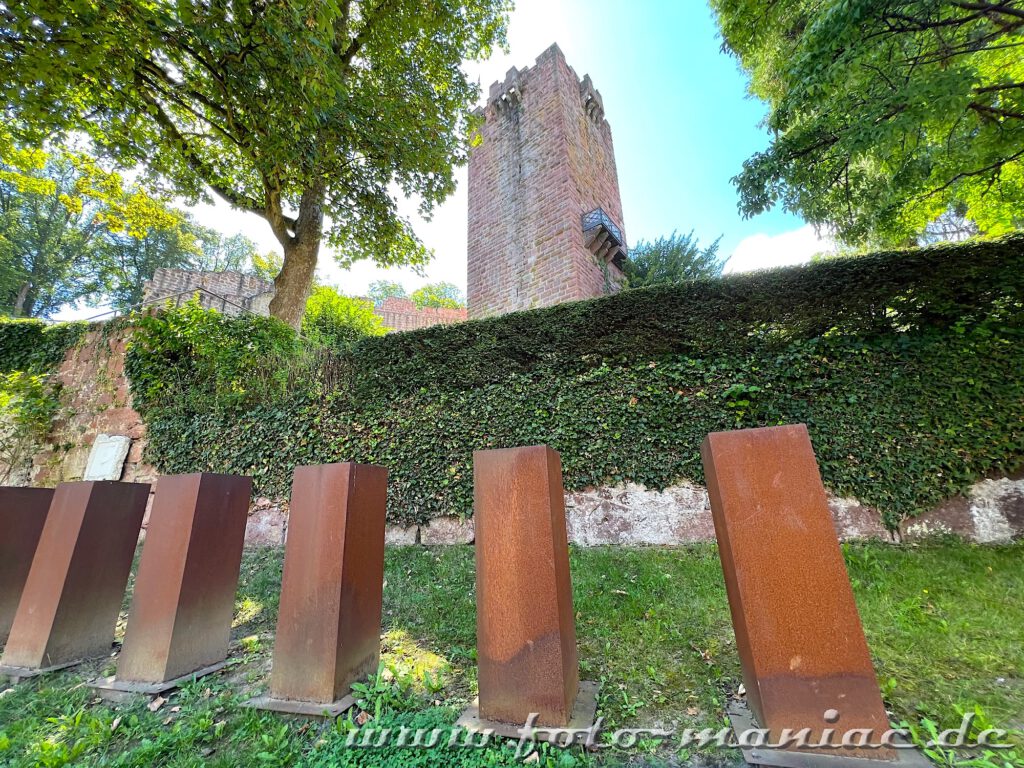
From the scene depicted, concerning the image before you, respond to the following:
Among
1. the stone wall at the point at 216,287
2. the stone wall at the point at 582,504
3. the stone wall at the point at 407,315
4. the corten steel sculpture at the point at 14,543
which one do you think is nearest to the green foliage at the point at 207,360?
the stone wall at the point at 582,504

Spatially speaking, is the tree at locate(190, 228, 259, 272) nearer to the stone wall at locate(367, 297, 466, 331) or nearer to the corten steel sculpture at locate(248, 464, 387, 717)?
the stone wall at locate(367, 297, 466, 331)

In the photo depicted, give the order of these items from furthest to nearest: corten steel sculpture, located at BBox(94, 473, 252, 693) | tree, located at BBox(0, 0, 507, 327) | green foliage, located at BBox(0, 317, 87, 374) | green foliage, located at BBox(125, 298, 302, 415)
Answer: green foliage, located at BBox(0, 317, 87, 374) < green foliage, located at BBox(125, 298, 302, 415) < tree, located at BBox(0, 0, 507, 327) < corten steel sculpture, located at BBox(94, 473, 252, 693)

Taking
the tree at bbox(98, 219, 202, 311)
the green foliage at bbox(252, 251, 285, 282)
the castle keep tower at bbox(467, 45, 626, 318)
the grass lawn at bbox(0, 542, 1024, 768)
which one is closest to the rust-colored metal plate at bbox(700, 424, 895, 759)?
the grass lawn at bbox(0, 542, 1024, 768)

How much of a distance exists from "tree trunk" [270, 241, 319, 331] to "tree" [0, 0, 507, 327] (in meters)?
0.02

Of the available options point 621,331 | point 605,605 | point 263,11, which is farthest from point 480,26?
point 605,605

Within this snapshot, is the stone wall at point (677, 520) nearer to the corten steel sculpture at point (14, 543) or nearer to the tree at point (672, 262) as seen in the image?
the corten steel sculpture at point (14, 543)

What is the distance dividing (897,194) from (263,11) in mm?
8378

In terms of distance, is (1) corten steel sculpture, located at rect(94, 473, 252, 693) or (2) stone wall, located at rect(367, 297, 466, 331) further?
(2) stone wall, located at rect(367, 297, 466, 331)

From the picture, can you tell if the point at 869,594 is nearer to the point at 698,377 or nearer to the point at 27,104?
the point at 698,377

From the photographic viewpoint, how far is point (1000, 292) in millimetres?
3371

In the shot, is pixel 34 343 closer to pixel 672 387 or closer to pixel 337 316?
pixel 337 316

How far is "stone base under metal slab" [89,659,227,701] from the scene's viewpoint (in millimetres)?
1973

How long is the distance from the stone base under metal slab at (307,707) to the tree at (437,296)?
30392 mm

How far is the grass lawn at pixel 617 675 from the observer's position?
5.08ft
